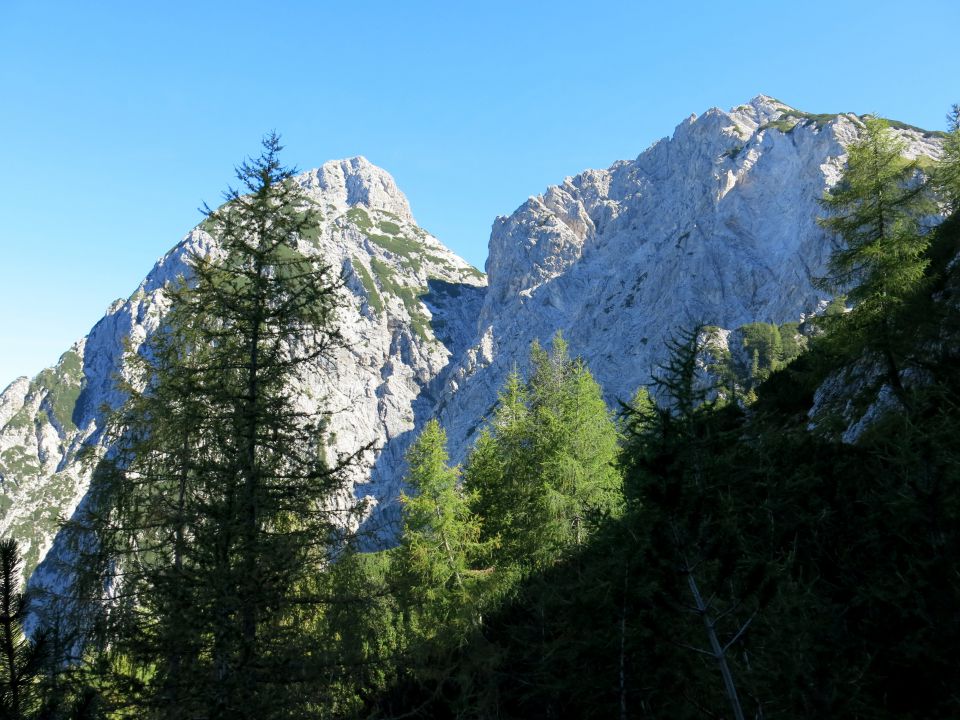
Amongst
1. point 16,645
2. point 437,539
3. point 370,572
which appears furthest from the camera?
point 437,539

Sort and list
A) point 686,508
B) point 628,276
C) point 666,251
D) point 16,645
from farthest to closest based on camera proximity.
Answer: point 628,276
point 666,251
point 686,508
point 16,645

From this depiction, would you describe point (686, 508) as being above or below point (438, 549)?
below

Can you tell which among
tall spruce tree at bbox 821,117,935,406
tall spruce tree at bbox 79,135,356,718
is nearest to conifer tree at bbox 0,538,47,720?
tall spruce tree at bbox 79,135,356,718

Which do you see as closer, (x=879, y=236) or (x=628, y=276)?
(x=879, y=236)

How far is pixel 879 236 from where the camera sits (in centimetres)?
1836

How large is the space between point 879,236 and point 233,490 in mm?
20372

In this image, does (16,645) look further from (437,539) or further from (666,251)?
(666,251)

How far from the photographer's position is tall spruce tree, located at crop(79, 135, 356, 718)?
251 inches

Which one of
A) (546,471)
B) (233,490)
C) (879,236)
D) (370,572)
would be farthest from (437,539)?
(879,236)

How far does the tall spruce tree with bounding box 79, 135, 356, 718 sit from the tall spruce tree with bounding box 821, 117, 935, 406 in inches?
640

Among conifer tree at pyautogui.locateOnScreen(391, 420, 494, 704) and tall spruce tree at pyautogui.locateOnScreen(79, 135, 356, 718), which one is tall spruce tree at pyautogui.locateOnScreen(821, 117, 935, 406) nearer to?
conifer tree at pyautogui.locateOnScreen(391, 420, 494, 704)

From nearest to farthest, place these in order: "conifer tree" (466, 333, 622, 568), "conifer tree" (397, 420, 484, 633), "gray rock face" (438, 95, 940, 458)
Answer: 1. "conifer tree" (397, 420, 484, 633)
2. "conifer tree" (466, 333, 622, 568)
3. "gray rock face" (438, 95, 940, 458)

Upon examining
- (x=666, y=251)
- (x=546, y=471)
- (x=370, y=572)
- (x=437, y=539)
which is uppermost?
(x=666, y=251)

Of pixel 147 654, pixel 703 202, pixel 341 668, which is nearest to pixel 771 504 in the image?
pixel 341 668
